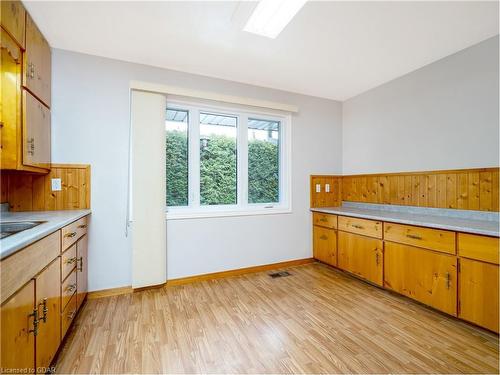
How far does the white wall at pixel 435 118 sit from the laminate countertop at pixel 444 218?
48 centimetres

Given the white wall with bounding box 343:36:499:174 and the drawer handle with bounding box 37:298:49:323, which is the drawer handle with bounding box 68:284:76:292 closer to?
the drawer handle with bounding box 37:298:49:323

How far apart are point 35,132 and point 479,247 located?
3667mm

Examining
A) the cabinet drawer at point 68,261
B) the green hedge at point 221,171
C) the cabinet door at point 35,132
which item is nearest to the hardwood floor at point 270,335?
the cabinet drawer at point 68,261

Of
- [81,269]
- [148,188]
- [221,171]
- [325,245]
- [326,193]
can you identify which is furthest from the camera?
[326,193]

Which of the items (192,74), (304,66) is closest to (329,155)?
(304,66)

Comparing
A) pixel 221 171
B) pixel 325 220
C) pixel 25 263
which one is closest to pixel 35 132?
pixel 25 263

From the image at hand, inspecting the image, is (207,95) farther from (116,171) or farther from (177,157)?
(116,171)

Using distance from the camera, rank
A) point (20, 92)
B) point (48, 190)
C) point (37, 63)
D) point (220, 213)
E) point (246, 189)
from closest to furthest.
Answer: point (20, 92) → point (37, 63) → point (48, 190) → point (220, 213) → point (246, 189)

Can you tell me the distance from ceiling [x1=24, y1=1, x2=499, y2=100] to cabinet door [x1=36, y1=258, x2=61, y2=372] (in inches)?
76.4

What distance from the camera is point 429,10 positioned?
1828 mm

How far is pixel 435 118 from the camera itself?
8.52 feet

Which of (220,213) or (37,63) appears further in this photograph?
(220,213)

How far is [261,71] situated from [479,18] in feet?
6.48

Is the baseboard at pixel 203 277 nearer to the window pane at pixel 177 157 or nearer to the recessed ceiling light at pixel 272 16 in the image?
the window pane at pixel 177 157
